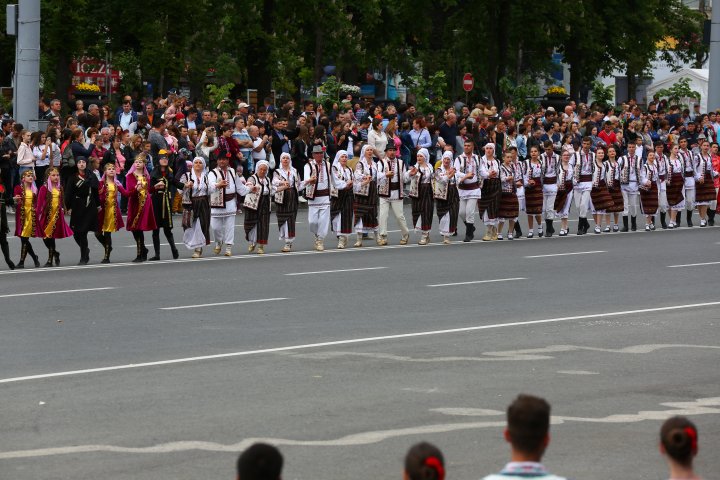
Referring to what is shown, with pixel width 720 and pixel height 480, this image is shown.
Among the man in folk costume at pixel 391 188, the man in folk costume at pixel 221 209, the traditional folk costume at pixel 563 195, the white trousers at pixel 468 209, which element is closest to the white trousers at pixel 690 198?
the traditional folk costume at pixel 563 195

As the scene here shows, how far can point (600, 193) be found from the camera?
29.2 meters

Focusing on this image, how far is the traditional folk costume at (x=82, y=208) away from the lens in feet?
75.3

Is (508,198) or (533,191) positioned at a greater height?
(533,191)

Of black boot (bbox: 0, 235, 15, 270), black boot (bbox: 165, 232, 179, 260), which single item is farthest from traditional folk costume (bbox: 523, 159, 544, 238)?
black boot (bbox: 0, 235, 15, 270)

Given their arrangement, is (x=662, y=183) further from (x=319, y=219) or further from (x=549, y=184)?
(x=319, y=219)

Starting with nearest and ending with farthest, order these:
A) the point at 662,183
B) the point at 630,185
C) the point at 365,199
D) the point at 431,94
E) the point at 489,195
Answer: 1. the point at 365,199
2. the point at 489,195
3. the point at 630,185
4. the point at 662,183
5. the point at 431,94

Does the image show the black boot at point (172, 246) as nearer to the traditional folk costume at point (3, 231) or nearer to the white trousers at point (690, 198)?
the traditional folk costume at point (3, 231)

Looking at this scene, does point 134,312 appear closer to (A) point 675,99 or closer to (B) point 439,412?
(B) point 439,412

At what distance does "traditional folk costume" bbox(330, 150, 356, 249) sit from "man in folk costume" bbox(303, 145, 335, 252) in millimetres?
140

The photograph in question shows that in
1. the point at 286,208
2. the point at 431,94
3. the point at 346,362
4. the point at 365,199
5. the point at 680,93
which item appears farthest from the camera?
the point at 680,93

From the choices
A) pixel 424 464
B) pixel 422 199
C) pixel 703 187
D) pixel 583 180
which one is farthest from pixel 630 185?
pixel 424 464

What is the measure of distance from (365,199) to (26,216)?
5.85 meters

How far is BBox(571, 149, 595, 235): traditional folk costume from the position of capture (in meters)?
28.8

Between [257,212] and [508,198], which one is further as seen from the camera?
[508,198]
